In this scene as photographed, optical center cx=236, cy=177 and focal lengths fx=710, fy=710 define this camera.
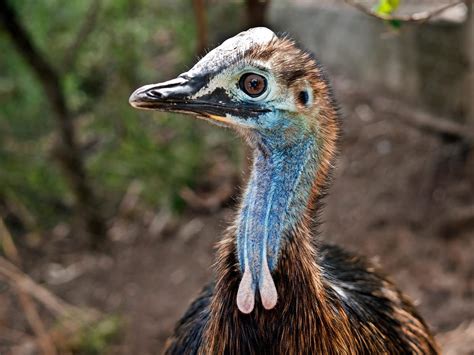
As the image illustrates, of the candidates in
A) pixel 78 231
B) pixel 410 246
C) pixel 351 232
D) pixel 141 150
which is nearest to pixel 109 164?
pixel 141 150

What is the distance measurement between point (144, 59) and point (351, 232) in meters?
2.37

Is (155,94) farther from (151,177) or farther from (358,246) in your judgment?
(151,177)

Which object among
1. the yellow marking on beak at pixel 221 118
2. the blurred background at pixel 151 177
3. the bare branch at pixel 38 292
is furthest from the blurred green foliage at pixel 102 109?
the yellow marking on beak at pixel 221 118

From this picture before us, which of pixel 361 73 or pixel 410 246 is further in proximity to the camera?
pixel 361 73

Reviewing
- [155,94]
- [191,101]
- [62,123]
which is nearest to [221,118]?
[191,101]

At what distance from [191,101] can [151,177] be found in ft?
11.3

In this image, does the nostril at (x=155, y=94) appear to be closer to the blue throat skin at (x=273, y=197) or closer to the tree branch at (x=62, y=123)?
the blue throat skin at (x=273, y=197)

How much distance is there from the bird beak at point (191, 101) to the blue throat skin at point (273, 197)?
134 mm

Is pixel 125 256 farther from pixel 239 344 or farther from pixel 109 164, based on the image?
pixel 239 344

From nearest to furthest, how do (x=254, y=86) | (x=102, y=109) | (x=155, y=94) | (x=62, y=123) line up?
(x=155, y=94) → (x=254, y=86) → (x=62, y=123) → (x=102, y=109)

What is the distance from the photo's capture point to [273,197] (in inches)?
97.1

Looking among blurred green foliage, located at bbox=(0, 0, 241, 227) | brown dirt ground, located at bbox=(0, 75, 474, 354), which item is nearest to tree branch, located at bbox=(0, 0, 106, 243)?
blurred green foliage, located at bbox=(0, 0, 241, 227)

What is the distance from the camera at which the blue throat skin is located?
244 centimetres

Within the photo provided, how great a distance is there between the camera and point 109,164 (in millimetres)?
5805
